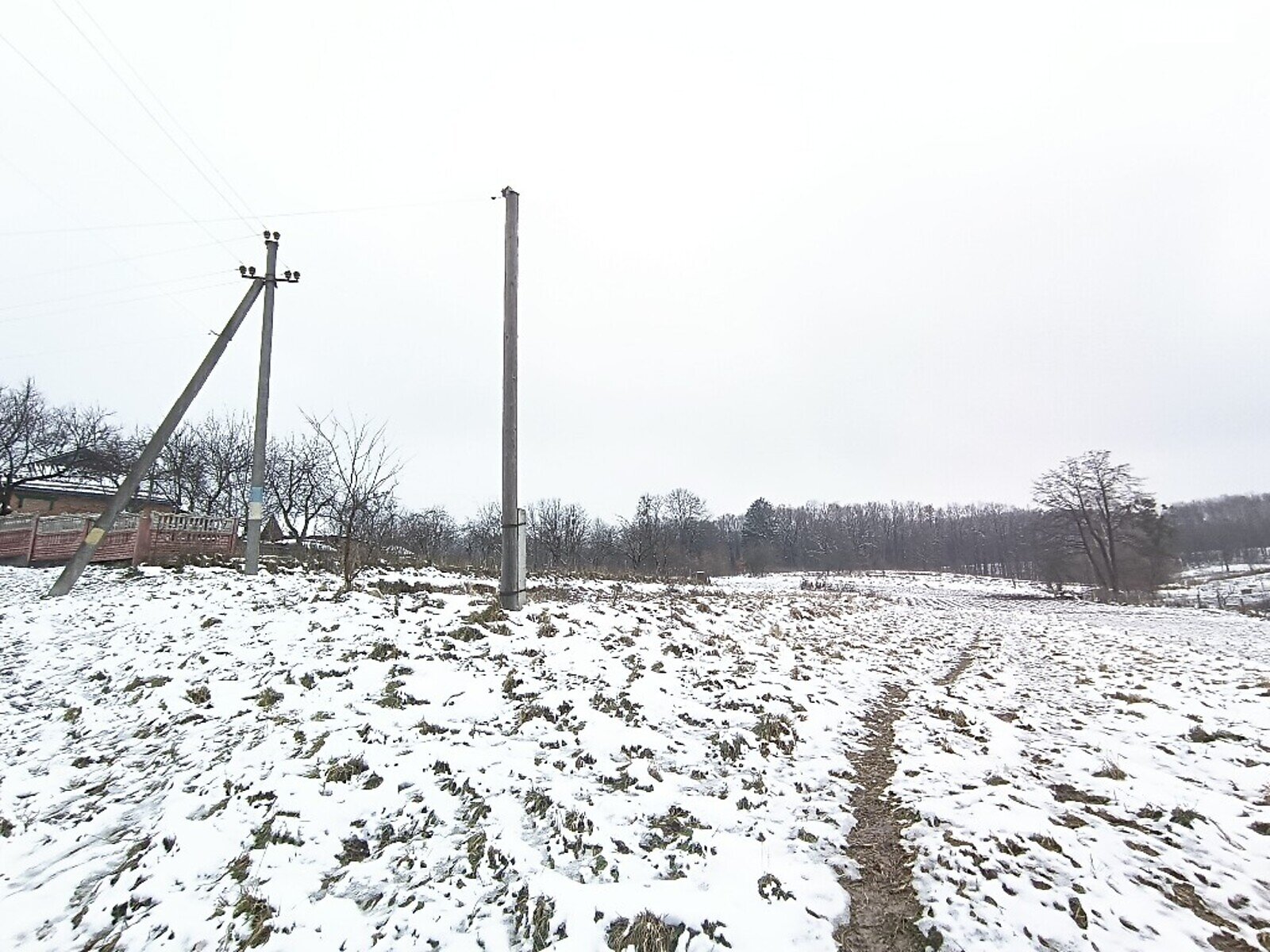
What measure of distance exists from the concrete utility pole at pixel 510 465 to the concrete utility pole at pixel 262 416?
7302 millimetres

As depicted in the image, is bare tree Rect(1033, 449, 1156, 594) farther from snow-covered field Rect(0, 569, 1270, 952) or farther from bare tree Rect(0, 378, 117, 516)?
bare tree Rect(0, 378, 117, 516)

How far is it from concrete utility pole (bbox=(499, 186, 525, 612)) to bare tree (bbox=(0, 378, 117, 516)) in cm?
3747

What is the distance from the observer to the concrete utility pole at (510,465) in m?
9.02

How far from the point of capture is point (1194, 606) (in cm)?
2723

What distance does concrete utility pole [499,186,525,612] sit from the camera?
29.6 feet

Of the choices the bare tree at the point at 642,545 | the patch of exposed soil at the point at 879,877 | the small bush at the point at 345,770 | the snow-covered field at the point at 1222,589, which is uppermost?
the bare tree at the point at 642,545

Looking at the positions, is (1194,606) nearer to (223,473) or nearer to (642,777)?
(642,777)

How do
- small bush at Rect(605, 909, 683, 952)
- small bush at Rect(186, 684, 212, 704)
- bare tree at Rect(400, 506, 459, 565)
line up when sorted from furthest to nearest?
bare tree at Rect(400, 506, 459, 565)
small bush at Rect(186, 684, 212, 704)
small bush at Rect(605, 909, 683, 952)

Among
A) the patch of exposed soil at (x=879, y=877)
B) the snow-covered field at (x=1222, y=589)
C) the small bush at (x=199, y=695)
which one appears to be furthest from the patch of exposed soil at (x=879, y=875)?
the snow-covered field at (x=1222, y=589)

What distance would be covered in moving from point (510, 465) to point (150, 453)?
355 inches

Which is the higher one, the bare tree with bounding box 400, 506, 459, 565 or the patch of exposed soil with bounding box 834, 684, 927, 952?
the bare tree with bounding box 400, 506, 459, 565

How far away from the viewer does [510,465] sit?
29.5 feet

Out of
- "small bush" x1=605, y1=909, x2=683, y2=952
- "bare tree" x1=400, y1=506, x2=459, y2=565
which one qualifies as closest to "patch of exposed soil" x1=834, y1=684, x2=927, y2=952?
"small bush" x1=605, y1=909, x2=683, y2=952

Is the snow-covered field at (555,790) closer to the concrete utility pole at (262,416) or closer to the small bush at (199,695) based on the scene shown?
the small bush at (199,695)
